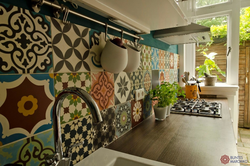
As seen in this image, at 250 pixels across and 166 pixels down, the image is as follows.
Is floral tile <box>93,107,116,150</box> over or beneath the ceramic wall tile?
beneath

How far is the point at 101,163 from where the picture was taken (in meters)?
0.75

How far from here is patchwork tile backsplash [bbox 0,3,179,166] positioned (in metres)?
0.51

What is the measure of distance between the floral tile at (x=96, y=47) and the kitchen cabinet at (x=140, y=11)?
111 mm

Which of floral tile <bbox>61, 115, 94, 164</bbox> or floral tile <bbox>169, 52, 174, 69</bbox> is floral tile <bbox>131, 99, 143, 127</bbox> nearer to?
floral tile <bbox>61, 115, 94, 164</bbox>

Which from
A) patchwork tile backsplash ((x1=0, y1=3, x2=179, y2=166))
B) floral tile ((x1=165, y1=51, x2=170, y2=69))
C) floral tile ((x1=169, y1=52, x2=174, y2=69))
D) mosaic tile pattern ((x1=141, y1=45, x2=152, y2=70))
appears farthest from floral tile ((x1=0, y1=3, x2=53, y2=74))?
floral tile ((x1=169, y1=52, x2=174, y2=69))

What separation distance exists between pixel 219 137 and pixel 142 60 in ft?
2.43

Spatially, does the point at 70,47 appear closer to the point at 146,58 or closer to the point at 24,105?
the point at 24,105

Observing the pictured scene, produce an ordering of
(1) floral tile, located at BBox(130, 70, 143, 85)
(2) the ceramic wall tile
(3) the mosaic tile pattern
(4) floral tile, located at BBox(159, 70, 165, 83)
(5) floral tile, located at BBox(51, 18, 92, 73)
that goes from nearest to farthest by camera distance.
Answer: (5) floral tile, located at BBox(51, 18, 92, 73) → (1) floral tile, located at BBox(130, 70, 143, 85) → (3) the mosaic tile pattern → (2) the ceramic wall tile → (4) floral tile, located at BBox(159, 70, 165, 83)

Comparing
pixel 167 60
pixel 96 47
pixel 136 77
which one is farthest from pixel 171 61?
pixel 96 47

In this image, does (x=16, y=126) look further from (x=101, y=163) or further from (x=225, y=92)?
(x=225, y=92)

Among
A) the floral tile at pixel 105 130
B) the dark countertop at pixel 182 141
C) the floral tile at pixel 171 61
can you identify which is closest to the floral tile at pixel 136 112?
the dark countertop at pixel 182 141

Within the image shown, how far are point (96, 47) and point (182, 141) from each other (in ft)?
2.33

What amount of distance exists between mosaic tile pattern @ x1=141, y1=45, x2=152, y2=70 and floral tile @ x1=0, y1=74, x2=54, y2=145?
0.86 meters

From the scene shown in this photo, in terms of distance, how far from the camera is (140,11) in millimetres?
906
